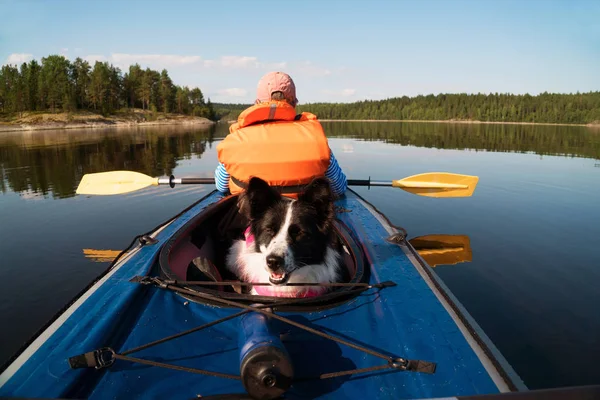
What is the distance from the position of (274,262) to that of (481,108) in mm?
170641

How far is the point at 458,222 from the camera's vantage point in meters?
10.8

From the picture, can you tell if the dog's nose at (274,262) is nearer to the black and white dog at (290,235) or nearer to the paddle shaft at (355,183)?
the black and white dog at (290,235)

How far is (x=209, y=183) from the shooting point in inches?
327

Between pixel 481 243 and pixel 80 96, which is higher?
pixel 80 96

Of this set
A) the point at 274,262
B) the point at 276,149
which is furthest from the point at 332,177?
the point at 274,262

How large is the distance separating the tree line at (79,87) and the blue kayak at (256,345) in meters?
104

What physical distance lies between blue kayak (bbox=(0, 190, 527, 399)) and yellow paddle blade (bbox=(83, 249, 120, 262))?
16.0 ft

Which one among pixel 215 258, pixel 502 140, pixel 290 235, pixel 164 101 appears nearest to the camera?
pixel 290 235

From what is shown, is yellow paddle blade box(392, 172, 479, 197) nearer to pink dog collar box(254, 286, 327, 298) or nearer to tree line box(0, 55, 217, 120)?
pink dog collar box(254, 286, 327, 298)

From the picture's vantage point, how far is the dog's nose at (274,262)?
293 cm

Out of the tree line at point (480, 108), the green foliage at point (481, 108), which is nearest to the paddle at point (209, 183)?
the tree line at point (480, 108)

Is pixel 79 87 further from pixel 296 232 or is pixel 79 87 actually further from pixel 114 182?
pixel 296 232

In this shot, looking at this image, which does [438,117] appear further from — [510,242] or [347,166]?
[510,242]

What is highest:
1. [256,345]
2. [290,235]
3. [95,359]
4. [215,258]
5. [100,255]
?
[290,235]
